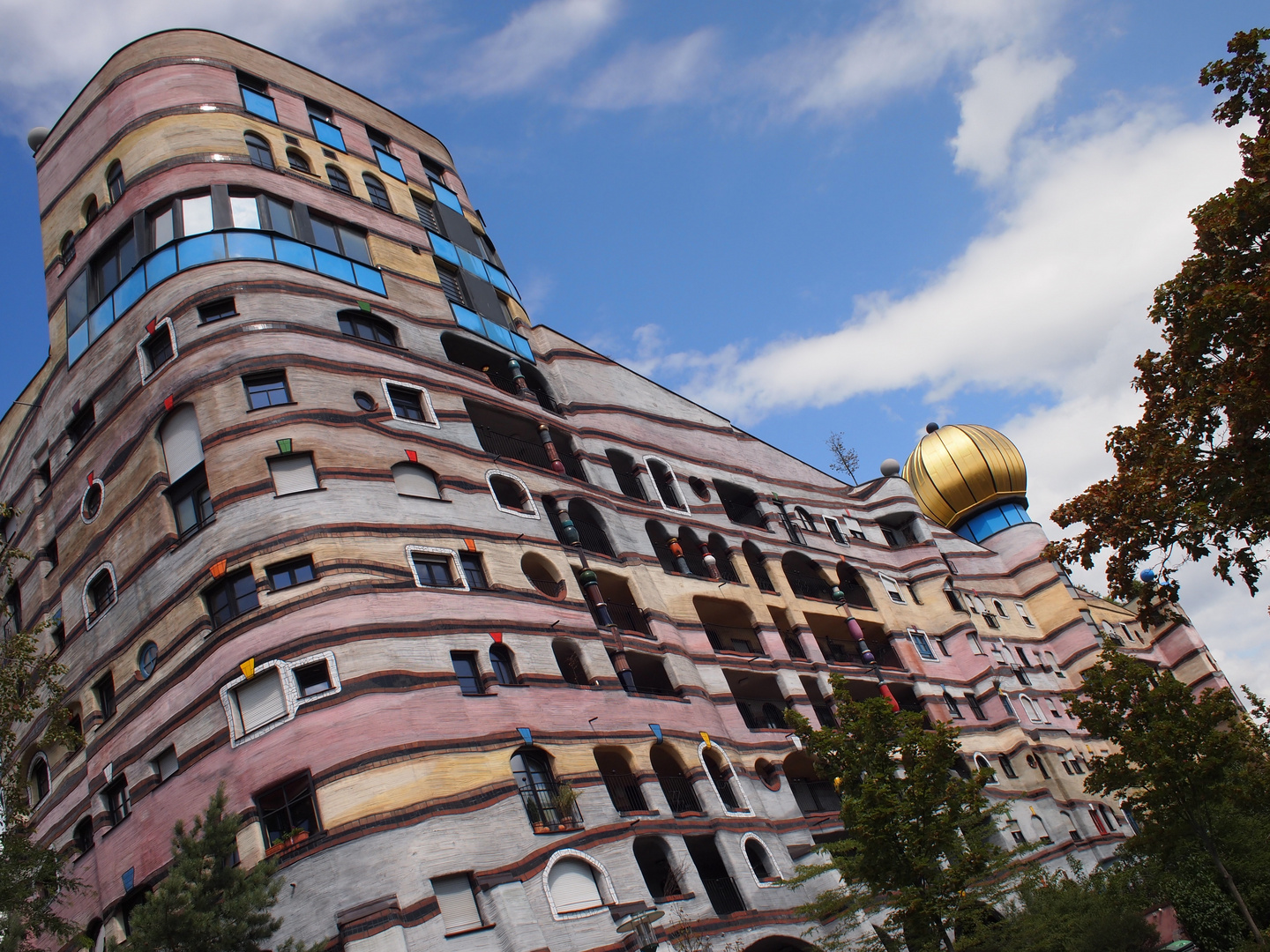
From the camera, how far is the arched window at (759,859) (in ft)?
64.8

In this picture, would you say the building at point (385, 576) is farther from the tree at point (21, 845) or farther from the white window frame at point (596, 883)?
the tree at point (21, 845)

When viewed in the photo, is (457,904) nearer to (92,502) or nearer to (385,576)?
(385,576)

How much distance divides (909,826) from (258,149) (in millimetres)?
21607

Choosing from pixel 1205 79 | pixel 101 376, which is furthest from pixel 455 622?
pixel 1205 79

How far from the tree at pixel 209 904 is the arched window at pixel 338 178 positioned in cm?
1769

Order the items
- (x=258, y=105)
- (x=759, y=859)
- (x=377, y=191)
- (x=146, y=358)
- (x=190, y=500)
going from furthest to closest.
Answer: (x=377, y=191) < (x=258, y=105) < (x=146, y=358) < (x=759, y=859) < (x=190, y=500)

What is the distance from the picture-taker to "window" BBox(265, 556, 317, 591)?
1686 cm

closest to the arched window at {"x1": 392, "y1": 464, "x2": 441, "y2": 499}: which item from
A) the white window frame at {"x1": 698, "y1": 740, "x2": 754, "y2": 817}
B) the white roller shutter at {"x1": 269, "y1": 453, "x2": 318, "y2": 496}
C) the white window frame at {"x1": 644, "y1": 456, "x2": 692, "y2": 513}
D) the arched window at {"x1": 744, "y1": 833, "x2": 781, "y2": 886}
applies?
the white roller shutter at {"x1": 269, "y1": 453, "x2": 318, "y2": 496}

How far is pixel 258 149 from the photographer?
24.2m

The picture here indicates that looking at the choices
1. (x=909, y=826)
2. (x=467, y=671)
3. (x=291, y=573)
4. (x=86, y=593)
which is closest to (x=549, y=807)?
(x=467, y=671)

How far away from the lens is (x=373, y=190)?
85.9 ft

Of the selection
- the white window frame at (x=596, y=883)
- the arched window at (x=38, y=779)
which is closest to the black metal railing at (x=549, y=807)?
the white window frame at (x=596, y=883)

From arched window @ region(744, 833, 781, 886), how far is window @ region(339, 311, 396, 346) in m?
13.6

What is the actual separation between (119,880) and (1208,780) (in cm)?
2037
